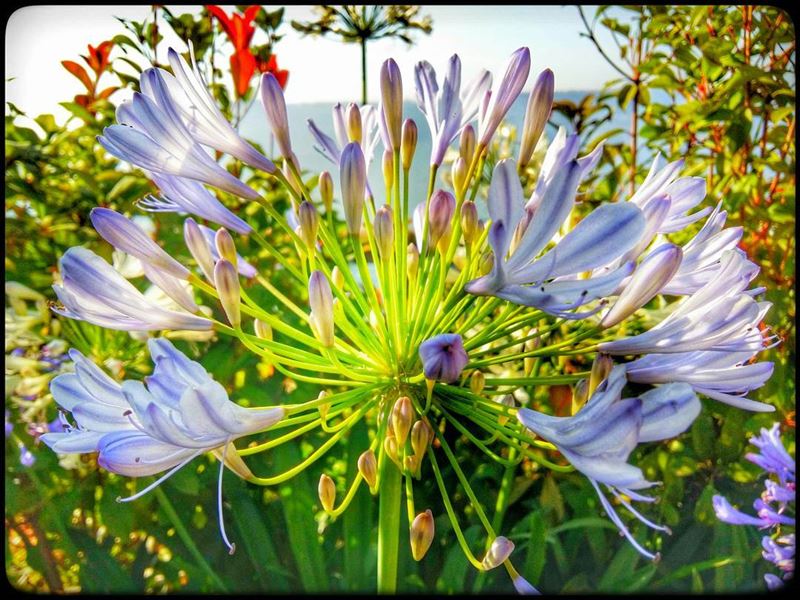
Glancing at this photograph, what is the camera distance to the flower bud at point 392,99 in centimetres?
53

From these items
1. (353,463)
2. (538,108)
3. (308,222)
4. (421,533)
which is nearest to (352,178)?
(308,222)

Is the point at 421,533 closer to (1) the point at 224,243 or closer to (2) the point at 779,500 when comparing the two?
(1) the point at 224,243

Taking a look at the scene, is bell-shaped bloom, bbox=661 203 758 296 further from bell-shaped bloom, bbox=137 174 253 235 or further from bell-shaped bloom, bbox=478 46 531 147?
bell-shaped bloom, bbox=137 174 253 235

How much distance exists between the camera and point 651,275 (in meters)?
0.44

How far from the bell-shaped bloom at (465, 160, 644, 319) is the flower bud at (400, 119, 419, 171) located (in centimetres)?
15

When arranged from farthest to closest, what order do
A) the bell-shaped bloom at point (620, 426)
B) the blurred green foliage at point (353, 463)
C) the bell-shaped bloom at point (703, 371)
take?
the blurred green foliage at point (353, 463)
the bell-shaped bloom at point (703, 371)
the bell-shaped bloom at point (620, 426)

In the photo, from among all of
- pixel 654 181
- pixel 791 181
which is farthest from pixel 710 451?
pixel 654 181

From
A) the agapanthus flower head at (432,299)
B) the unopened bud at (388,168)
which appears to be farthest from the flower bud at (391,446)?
the unopened bud at (388,168)

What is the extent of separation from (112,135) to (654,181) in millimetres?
394

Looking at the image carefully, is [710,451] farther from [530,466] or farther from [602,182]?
[602,182]

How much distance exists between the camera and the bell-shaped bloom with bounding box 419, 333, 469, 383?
415mm

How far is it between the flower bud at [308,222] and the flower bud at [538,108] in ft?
0.58

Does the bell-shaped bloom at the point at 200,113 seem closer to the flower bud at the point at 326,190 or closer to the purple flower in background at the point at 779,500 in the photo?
the flower bud at the point at 326,190

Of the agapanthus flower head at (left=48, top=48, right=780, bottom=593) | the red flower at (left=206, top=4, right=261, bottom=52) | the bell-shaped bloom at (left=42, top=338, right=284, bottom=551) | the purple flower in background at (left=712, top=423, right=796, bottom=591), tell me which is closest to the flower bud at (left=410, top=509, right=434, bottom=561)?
the agapanthus flower head at (left=48, top=48, right=780, bottom=593)
